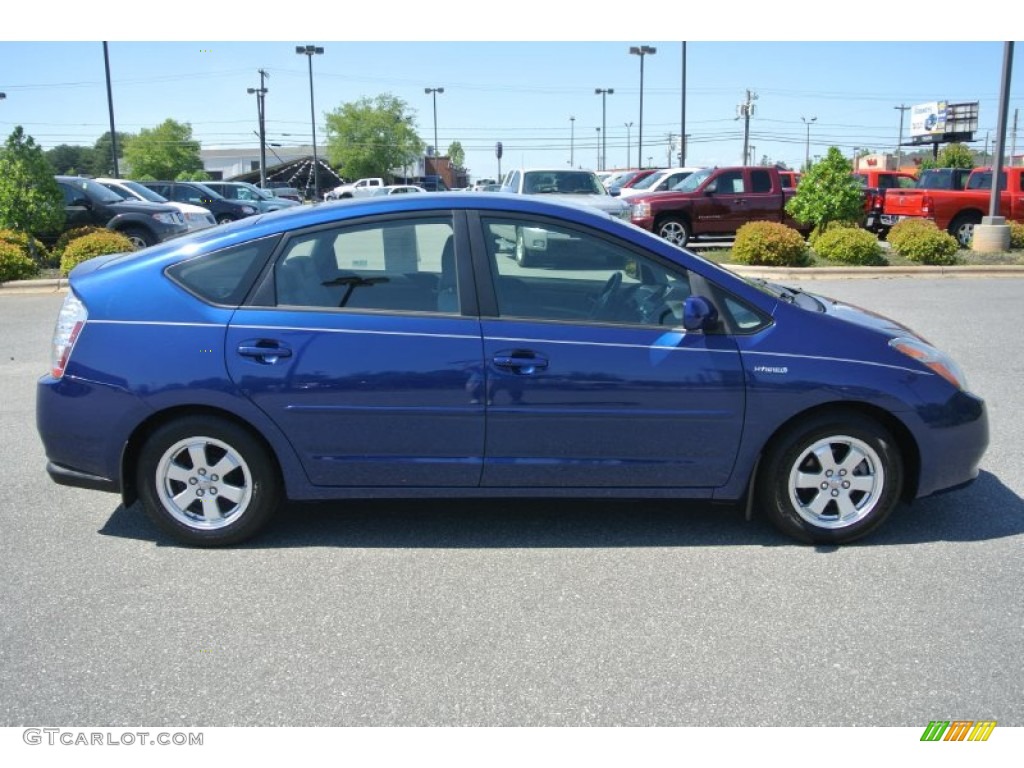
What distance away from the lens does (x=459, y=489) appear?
434 cm

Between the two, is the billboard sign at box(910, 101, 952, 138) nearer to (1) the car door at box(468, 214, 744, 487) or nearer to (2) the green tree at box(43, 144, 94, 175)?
(1) the car door at box(468, 214, 744, 487)

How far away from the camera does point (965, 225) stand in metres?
19.4

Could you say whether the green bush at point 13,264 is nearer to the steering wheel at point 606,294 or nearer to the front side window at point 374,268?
the front side window at point 374,268

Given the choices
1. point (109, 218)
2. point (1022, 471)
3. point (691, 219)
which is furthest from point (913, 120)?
point (1022, 471)

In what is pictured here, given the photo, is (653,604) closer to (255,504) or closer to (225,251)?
(255,504)

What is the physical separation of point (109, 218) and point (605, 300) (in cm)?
1456

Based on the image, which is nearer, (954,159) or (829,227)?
(829,227)

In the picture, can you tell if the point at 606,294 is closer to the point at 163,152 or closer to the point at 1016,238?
the point at 1016,238

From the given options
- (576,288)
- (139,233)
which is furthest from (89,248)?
(576,288)

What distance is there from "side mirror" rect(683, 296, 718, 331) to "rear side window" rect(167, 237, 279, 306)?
1924mm

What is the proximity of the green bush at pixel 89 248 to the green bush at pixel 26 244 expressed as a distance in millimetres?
996

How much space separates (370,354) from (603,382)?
1.05 metres

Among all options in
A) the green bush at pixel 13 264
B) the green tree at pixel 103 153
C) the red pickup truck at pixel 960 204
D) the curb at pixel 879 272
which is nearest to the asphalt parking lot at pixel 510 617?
the green bush at pixel 13 264

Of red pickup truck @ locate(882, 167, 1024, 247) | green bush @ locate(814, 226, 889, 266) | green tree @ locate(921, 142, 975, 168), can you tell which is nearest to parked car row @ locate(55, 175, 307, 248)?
green bush @ locate(814, 226, 889, 266)
